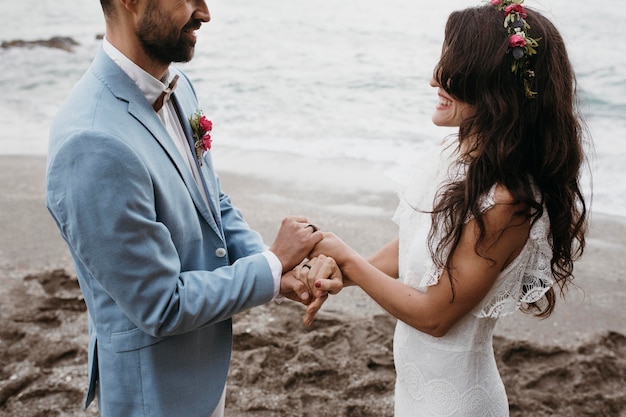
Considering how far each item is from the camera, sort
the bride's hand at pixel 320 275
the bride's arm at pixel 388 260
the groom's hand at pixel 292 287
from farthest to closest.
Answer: the bride's arm at pixel 388 260, the bride's hand at pixel 320 275, the groom's hand at pixel 292 287

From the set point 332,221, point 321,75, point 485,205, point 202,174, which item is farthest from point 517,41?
point 321,75

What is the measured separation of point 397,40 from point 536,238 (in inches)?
596

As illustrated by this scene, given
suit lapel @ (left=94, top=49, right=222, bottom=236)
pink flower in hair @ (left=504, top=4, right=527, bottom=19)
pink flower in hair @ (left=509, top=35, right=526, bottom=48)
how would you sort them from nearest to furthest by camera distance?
suit lapel @ (left=94, top=49, right=222, bottom=236), pink flower in hair @ (left=509, top=35, right=526, bottom=48), pink flower in hair @ (left=504, top=4, right=527, bottom=19)

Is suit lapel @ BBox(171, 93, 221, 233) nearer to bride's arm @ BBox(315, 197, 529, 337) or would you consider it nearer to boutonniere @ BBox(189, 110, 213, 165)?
boutonniere @ BBox(189, 110, 213, 165)

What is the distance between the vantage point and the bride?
230 cm

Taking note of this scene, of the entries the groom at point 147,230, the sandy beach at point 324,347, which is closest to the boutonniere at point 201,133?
the groom at point 147,230

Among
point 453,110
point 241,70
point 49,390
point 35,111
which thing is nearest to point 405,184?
point 453,110

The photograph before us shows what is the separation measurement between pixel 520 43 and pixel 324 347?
2.67 metres

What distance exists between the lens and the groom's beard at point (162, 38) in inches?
84.9

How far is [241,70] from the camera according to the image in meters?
14.4

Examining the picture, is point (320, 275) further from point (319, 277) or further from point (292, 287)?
point (292, 287)

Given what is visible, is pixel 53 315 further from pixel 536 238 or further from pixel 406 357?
pixel 536 238

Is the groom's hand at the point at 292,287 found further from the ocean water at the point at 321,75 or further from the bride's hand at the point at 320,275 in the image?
the ocean water at the point at 321,75

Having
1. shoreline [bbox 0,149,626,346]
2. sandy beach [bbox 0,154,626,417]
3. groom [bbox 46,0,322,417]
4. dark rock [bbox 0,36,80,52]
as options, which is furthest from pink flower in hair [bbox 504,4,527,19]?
dark rock [bbox 0,36,80,52]
